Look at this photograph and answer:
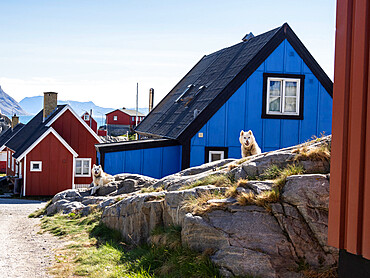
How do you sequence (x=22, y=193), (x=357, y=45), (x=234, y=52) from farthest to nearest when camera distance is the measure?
(x=22, y=193)
(x=234, y=52)
(x=357, y=45)

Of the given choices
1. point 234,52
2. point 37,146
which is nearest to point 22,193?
point 37,146

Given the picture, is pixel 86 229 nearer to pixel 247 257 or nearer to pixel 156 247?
pixel 156 247

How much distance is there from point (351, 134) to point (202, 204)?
129 inches

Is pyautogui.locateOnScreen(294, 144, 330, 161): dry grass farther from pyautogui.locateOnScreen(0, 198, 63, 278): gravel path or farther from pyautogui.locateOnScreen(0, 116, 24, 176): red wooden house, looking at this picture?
pyautogui.locateOnScreen(0, 116, 24, 176): red wooden house

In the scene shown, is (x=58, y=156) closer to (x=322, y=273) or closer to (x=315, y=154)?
(x=315, y=154)

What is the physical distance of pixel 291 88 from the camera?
18.2 m

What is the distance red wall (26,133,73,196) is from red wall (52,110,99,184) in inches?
74.1

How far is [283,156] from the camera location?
27.2 feet

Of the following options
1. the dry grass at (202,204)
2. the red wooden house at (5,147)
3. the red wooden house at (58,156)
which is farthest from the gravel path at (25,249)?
the red wooden house at (5,147)

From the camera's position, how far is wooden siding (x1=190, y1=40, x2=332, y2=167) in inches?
706

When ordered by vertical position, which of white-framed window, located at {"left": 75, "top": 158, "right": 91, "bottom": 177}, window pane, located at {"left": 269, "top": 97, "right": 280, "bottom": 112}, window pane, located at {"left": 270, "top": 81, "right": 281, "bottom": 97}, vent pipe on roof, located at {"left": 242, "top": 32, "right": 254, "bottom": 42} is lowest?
white-framed window, located at {"left": 75, "top": 158, "right": 91, "bottom": 177}

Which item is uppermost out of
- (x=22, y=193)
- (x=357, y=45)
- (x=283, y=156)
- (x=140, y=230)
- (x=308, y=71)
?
(x=308, y=71)

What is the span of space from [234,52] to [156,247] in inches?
593

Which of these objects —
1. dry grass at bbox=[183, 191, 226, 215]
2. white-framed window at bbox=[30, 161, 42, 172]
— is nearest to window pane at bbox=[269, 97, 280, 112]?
dry grass at bbox=[183, 191, 226, 215]
